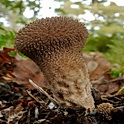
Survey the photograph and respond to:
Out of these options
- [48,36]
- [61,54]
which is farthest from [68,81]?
[48,36]

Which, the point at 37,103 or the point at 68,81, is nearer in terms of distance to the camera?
the point at 68,81

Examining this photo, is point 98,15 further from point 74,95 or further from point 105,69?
point 74,95

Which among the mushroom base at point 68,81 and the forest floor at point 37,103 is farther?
the mushroom base at point 68,81

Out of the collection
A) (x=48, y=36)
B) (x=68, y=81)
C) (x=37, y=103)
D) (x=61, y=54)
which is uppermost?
(x=48, y=36)

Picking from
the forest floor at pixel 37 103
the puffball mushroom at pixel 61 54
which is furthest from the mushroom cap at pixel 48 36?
the forest floor at pixel 37 103

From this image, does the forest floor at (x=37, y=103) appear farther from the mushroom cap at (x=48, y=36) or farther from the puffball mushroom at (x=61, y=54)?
the mushroom cap at (x=48, y=36)

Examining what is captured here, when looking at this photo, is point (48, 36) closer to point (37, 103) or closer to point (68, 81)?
point (68, 81)

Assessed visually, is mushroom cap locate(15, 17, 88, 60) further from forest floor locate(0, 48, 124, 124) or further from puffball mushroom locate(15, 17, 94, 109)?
forest floor locate(0, 48, 124, 124)
